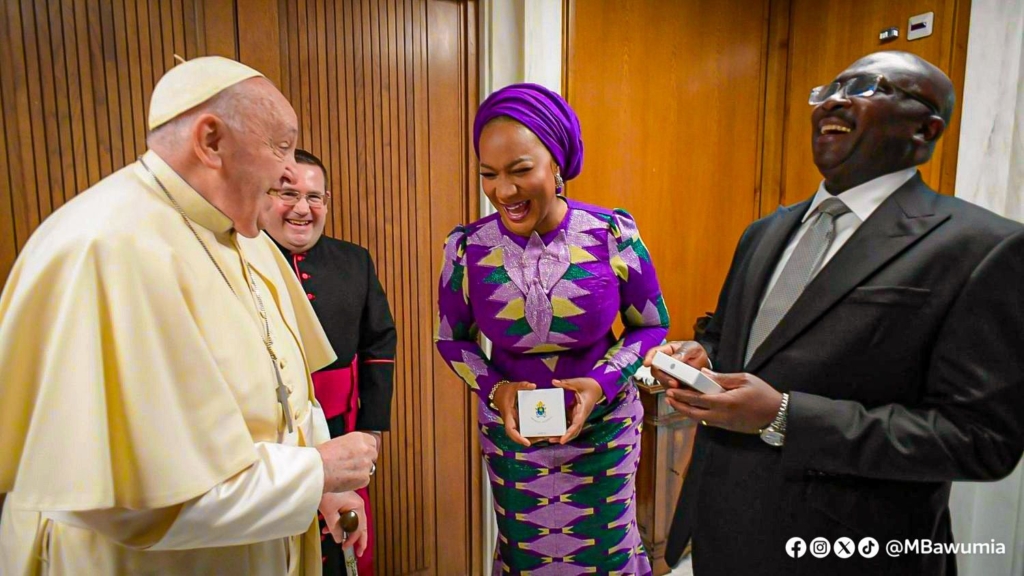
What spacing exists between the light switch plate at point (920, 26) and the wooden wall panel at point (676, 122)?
32.5 inches

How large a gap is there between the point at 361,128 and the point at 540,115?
108 cm

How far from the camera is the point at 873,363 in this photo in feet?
3.79

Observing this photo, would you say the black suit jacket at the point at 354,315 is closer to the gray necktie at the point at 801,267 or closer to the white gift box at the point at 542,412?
the white gift box at the point at 542,412

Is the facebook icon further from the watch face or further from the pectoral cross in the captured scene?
the pectoral cross

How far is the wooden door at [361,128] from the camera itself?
6.34 ft

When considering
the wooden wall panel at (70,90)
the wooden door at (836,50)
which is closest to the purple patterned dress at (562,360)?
the wooden wall panel at (70,90)

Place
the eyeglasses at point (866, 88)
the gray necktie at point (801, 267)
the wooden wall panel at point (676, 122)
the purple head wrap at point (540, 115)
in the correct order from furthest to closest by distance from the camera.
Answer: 1. the wooden wall panel at point (676, 122)
2. the purple head wrap at point (540, 115)
3. the gray necktie at point (801, 267)
4. the eyeglasses at point (866, 88)

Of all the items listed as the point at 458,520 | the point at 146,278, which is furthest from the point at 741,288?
the point at 458,520

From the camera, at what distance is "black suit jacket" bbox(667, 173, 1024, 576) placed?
1055 millimetres

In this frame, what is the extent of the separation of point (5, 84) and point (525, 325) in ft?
6.10

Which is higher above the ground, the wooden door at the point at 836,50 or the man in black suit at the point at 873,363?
the wooden door at the point at 836,50

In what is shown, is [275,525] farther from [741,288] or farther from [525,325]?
[741,288]

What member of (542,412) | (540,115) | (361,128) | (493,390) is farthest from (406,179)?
(542,412)

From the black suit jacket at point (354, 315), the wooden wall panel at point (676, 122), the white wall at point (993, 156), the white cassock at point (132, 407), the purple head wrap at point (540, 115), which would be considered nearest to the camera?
the white cassock at point (132, 407)
